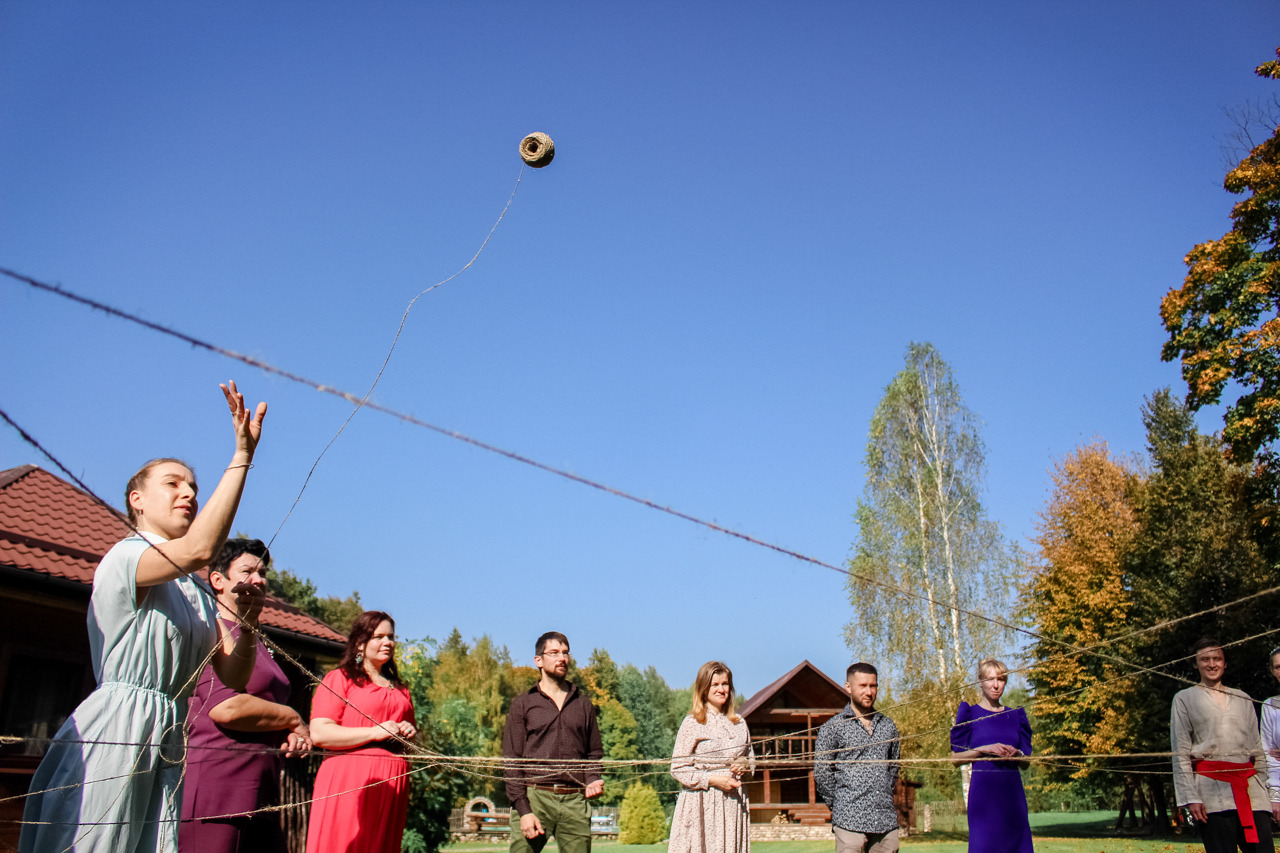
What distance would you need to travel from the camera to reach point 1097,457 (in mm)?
25703

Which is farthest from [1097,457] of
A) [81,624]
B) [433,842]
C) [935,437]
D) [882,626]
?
[81,624]

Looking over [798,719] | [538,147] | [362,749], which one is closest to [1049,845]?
[798,719]

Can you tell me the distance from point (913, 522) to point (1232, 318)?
1301 centimetres

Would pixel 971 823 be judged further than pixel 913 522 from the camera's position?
No

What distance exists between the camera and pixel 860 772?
16.3 ft

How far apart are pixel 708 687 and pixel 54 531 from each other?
24.0 feet

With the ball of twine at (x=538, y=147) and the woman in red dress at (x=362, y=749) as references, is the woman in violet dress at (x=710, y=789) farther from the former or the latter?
the ball of twine at (x=538, y=147)

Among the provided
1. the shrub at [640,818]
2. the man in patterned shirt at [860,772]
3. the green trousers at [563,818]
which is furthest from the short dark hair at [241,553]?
the shrub at [640,818]

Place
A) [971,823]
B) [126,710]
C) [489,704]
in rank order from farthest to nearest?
[489,704] < [971,823] < [126,710]

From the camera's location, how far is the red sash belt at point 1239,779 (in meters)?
4.90

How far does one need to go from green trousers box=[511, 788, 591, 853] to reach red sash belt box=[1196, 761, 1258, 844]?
3540 millimetres

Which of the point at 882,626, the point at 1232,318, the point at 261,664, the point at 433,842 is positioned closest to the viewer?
the point at 261,664

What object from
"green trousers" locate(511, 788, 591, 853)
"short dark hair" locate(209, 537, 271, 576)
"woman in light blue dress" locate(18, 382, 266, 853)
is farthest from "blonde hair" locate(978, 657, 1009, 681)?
"woman in light blue dress" locate(18, 382, 266, 853)

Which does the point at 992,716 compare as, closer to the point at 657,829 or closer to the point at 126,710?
the point at 126,710
